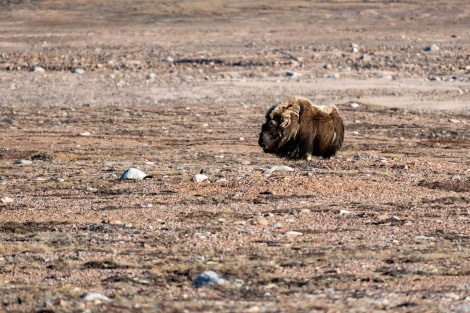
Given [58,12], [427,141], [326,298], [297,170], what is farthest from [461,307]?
[58,12]

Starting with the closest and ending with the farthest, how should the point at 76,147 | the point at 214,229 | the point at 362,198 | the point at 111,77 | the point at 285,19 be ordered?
the point at 214,229 < the point at 362,198 < the point at 76,147 < the point at 111,77 < the point at 285,19

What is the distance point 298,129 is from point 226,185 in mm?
1979

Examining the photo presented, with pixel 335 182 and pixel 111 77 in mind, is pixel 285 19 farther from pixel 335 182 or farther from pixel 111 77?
pixel 335 182

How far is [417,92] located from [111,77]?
800cm

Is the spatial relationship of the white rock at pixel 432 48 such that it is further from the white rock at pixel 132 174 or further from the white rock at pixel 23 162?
the white rock at pixel 132 174

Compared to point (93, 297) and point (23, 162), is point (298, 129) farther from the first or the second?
point (93, 297)

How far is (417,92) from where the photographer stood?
26.4 metres

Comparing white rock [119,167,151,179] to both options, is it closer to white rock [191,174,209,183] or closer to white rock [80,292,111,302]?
white rock [191,174,209,183]

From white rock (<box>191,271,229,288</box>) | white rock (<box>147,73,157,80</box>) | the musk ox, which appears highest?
white rock (<box>191,271,229,288</box>)

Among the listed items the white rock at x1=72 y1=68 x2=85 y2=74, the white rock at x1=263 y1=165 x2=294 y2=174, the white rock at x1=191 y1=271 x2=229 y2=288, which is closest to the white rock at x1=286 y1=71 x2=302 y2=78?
the white rock at x1=72 y1=68 x2=85 y2=74

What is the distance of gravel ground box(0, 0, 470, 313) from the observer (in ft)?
23.4

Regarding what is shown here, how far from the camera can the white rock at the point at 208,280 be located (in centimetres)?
710

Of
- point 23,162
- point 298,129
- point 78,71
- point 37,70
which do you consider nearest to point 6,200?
point 23,162

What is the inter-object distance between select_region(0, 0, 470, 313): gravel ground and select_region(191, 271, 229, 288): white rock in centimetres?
4
